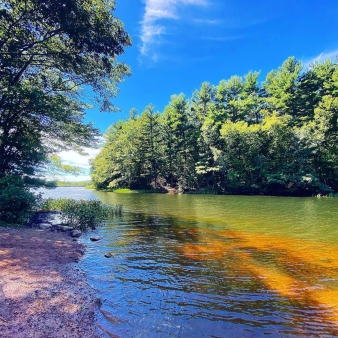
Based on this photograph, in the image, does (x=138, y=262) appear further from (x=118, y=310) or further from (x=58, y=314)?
(x=58, y=314)

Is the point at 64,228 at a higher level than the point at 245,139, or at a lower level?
lower

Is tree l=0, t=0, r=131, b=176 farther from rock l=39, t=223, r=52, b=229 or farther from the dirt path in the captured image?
the dirt path

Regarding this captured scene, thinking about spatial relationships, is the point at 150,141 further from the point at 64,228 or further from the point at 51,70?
the point at 64,228

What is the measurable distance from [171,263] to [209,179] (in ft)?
116

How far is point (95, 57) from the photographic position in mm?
12602

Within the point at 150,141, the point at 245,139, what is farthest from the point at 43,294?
the point at 150,141

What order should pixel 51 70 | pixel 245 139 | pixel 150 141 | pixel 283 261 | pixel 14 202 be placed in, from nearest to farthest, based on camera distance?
pixel 283 261
pixel 14 202
pixel 51 70
pixel 245 139
pixel 150 141

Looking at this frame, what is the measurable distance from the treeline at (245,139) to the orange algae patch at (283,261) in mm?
26270

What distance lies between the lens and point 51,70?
14.9 m

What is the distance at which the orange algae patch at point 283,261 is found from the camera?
4887 mm

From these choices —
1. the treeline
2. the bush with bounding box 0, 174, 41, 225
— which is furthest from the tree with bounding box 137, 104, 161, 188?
the bush with bounding box 0, 174, 41, 225

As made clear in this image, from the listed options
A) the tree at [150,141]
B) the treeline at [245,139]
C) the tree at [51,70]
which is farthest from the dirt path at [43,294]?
the tree at [150,141]

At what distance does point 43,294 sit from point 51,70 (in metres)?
15.1

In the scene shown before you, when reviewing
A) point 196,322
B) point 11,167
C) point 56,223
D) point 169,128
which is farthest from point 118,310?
point 169,128
